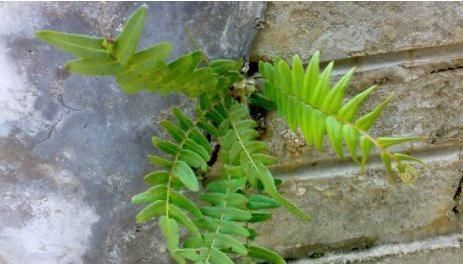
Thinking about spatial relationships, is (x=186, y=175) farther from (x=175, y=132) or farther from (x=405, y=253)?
(x=405, y=253)

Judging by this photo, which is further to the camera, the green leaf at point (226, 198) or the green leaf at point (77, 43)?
the green leaf at point (226, 198)

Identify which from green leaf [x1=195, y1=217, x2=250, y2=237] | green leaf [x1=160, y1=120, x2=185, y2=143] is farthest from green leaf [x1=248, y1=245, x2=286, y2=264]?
green leaf [x1=160, y1=120, x2=185, y2=143]

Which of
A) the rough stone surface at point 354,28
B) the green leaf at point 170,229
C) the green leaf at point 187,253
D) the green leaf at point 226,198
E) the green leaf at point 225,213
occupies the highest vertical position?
the rough stone surface at point 354,28

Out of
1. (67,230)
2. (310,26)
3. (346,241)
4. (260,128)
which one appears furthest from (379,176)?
(67,230)

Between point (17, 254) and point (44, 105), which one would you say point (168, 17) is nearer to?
point (44, 105)

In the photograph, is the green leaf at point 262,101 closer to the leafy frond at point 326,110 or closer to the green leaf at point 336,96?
the leafy frond at point 326,110

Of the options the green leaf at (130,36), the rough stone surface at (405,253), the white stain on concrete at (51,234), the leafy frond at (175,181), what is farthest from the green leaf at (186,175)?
the rough stone surface at (405,253)

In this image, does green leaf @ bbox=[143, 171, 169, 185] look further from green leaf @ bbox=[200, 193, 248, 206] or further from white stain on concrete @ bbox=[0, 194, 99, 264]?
white stain on concrete @ bbox=[0, 194, 99, 264]
